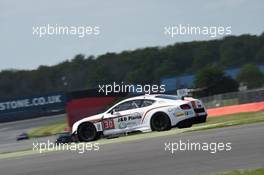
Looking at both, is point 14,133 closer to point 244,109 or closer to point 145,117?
point 244,109

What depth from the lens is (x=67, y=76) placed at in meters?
102

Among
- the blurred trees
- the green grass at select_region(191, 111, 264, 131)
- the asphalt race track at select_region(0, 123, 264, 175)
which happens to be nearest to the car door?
the green grass at select_region(191, 111, 264, 131)

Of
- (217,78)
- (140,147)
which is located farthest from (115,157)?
(217,78)

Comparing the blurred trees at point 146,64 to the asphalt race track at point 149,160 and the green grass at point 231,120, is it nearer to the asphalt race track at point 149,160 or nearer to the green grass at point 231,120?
the green grass at point 231,120

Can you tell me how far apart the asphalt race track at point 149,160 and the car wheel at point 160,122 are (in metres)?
3.53

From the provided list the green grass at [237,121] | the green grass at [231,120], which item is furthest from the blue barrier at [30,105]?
the green grass at [237,121]

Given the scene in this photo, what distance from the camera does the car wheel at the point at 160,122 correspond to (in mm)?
18328

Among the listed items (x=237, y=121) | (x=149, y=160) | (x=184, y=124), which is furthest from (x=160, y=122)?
(x=149, y=160)

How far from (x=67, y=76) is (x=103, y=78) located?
785 inches

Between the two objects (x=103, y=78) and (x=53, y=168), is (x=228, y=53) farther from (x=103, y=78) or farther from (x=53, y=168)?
(x=53, y=168)

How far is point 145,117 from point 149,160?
275 inches

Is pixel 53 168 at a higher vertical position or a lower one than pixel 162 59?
lower

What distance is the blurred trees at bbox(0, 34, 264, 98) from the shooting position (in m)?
84.8

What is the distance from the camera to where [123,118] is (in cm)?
1916
